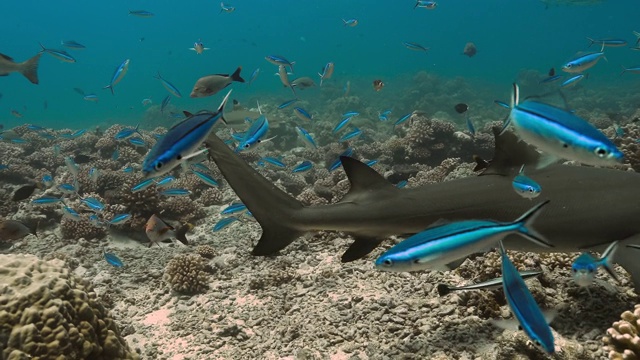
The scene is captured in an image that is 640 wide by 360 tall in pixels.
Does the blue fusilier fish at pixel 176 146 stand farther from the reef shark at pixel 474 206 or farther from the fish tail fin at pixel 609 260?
the fish tail fin at pixel 609 260

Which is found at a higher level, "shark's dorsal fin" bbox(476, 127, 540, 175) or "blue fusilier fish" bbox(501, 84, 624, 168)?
"blue fusilier fish" bbox(501, 84, 624, 168)

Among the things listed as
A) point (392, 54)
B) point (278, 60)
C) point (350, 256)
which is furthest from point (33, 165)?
point (392, 54)

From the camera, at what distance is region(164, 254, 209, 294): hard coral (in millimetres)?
6137

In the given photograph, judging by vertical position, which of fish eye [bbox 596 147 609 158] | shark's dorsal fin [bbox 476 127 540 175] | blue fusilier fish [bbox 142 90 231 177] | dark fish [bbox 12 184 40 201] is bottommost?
dark fish [bbox 12 184 40 201]

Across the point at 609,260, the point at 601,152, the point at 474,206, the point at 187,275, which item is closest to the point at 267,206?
the point at 474,206

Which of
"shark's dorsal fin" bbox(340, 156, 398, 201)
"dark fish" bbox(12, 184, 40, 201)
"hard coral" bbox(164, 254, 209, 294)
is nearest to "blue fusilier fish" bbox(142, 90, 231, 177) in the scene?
"shark's dorsal fin" bbox(340, 156, 398, 201)

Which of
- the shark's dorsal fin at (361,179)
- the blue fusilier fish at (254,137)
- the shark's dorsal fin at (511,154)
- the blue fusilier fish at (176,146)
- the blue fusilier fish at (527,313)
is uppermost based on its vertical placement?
the blue fusilier fish at (176,146)

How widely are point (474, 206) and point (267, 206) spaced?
1.80 metres

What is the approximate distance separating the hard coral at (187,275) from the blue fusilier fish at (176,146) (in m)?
3.81

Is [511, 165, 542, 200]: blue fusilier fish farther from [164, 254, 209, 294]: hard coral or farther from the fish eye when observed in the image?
[164, 254, 209, 294]: hard coral

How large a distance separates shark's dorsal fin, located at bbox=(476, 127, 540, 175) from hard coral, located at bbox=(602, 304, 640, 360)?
4.56 feet

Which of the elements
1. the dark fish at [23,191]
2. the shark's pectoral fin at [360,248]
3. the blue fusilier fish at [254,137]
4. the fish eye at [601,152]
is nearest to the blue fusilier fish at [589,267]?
the fish eye at [601,152]

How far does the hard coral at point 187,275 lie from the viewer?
6.14m

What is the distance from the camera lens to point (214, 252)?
734cm
